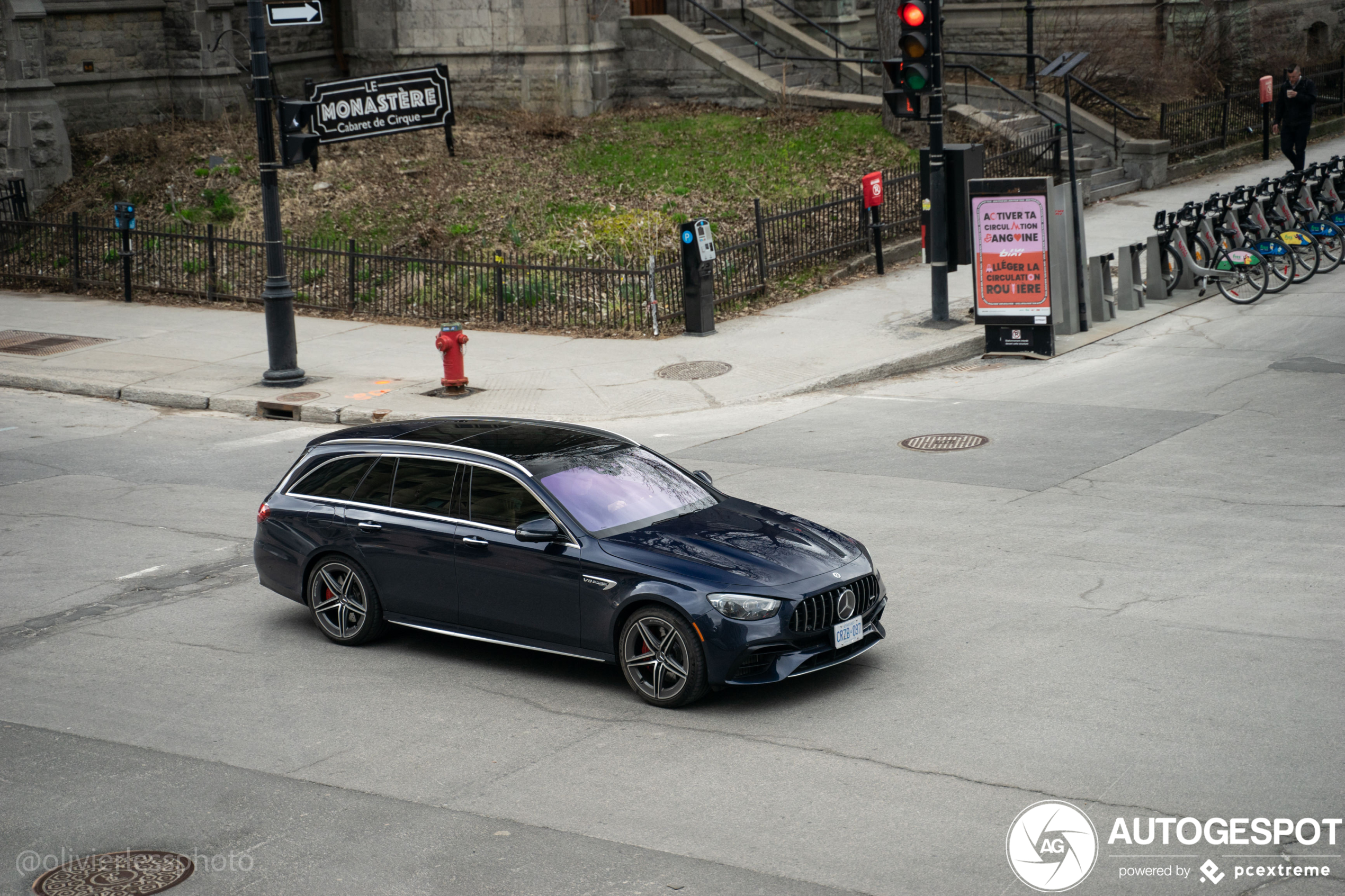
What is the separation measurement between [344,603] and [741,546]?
2767mm

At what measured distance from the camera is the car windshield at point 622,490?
333 inches

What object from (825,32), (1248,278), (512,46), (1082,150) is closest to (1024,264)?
(1248,278)

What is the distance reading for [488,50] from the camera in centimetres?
3108

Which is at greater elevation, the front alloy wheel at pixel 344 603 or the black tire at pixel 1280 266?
the black tire at pixel 1280 266

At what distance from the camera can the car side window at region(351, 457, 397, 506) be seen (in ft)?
30.1

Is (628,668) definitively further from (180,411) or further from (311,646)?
(180,411)

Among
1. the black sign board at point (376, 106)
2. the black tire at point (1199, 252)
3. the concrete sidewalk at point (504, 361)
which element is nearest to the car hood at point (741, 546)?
the concrete sidewalk at point (504, 361)

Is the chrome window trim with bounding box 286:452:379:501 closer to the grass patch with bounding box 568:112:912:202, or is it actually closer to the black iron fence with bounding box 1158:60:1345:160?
the grass patch with bounding box 568:112:912:202

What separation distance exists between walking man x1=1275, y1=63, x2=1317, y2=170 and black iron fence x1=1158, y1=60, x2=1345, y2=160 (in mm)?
2080

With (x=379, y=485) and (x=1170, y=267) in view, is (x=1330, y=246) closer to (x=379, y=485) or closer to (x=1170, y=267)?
(x=1170, y=267)

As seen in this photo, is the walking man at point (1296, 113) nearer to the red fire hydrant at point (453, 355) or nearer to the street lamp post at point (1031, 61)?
the street lamp post at point (1031, 61)

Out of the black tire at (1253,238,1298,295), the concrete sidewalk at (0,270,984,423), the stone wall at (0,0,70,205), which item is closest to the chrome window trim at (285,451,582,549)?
the concrete sidewalk at (0,270,984,423)

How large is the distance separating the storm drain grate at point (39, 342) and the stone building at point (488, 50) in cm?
737

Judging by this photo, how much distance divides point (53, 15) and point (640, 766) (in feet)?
86.4
